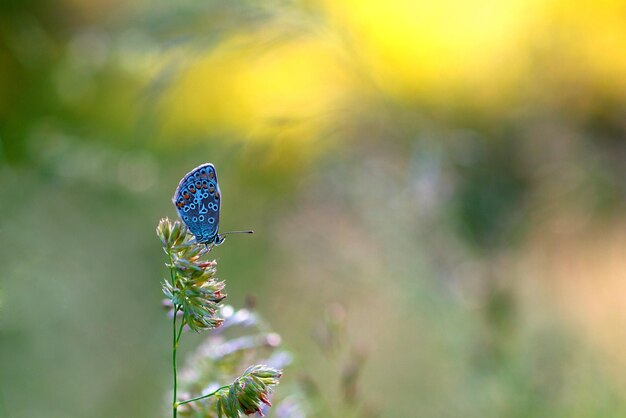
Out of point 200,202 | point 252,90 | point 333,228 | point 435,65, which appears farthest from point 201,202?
point 435,65

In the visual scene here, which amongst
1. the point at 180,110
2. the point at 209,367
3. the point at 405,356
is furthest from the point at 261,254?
the point at 209,367

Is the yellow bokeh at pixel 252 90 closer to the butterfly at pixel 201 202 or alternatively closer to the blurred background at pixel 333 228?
the blurred background at pixel 333 228

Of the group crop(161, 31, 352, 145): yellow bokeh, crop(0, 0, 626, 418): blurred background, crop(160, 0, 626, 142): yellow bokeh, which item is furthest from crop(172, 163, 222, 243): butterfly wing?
crop(161, 31, 352, 145): yellow bokeh

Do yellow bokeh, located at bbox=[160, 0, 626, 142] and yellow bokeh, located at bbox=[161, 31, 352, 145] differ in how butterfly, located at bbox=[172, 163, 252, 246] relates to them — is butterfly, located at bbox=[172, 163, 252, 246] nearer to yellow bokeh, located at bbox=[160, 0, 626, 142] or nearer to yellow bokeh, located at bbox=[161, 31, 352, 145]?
yellow bokeh, located at bbox=[160, 0, 626, 142]

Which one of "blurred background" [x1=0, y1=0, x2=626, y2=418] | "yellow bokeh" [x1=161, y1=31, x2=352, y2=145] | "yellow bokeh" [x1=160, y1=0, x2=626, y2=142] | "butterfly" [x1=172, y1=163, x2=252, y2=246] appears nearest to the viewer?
"butterfly" [x1=172, y1=163, x2=252, y2=246]

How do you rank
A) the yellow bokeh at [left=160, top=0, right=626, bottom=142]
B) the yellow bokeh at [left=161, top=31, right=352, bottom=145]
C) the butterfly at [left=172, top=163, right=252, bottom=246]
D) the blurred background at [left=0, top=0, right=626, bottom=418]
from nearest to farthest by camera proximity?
the butterfly at [left=172, top=163, right=252, bottom=246], the blurred background at [left=0, top=0, right=626, bottom=418], the yellow bokeh at [left=160, top=0, right=626, bottom=142], the yellow bokeh at [left=161, top=31, right=352, bottom=145]

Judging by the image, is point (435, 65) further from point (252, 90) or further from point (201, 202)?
point (201, 202)

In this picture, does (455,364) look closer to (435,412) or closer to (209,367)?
(435,412)

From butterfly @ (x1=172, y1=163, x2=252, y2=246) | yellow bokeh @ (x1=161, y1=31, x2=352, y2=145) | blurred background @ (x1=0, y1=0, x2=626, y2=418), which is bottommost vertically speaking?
butterfly @ (x1=172, y1=163, x2=252, y2=246)
